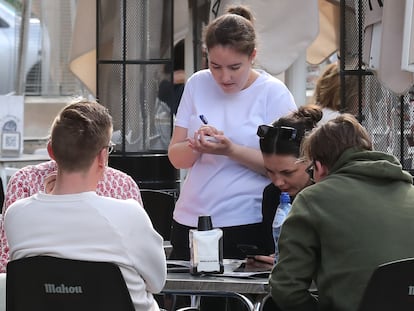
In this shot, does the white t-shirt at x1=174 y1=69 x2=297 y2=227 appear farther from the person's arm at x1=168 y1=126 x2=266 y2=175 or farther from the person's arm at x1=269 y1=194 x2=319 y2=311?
the person's arm at x1=269 y1=194 x2=319 y2=311

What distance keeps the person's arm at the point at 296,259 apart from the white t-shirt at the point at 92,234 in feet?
1.15

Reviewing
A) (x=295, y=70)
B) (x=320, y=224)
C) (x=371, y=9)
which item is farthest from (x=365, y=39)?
(x=320, y=224)

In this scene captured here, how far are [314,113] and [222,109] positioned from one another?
400mm

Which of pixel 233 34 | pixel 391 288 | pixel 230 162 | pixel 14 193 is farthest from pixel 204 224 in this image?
pixel 391 288

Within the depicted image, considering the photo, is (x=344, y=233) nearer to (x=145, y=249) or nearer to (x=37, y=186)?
(x=145, y=249)

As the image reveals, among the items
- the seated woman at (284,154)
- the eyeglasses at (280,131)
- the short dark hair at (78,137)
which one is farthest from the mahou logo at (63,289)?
the eyeglasses at (280,131)

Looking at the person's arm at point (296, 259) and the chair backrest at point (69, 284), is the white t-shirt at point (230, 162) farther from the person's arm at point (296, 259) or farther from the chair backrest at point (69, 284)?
the chair backrest at point (69, 284)

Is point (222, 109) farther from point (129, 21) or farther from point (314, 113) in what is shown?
point (129, 21)

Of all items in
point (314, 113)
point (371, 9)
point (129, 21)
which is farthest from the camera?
point (129, 21)

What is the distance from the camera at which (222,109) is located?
4008mm

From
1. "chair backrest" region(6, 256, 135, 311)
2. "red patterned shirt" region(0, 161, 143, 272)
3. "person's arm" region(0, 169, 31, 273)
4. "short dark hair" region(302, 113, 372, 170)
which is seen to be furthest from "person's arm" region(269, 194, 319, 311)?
"person's arm" region(0, 169, 31, 273)

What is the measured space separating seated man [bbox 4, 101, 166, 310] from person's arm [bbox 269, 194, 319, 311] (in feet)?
1.15

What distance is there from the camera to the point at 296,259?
9.93ft

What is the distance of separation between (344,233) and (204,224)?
0.74m
